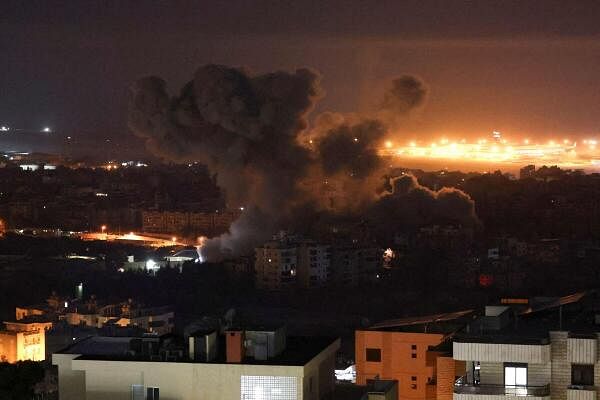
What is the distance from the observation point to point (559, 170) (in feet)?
188

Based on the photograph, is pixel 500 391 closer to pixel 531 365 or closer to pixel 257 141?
pixel 531 365

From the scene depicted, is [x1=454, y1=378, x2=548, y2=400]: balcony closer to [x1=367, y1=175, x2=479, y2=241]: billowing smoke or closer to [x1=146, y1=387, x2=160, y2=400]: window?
[x1=146, y1=387, x2=160, y2=400]: window

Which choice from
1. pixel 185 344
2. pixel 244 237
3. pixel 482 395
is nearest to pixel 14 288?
pixel 244 237

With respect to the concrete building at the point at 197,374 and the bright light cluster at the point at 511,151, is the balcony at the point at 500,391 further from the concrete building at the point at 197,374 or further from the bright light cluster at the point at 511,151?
the bright light cluster at the point at 511,151

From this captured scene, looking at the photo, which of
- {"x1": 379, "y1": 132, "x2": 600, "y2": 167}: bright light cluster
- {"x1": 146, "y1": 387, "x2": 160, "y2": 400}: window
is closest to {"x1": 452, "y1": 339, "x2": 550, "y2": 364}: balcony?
{"x1": 146, "y1": 387, "x2": 160, "y2": 400}: window

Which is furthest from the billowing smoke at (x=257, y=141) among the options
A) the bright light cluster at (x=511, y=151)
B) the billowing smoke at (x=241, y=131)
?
the bright light cluster at (x=511, y=151)

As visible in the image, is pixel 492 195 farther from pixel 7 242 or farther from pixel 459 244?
pixel 7 242

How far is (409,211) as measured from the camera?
42.8 m

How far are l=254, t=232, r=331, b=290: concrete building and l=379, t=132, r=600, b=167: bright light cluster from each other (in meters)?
12.9

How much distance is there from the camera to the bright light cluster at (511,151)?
173 ft

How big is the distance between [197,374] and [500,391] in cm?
230

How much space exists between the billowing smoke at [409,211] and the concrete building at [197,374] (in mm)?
32260

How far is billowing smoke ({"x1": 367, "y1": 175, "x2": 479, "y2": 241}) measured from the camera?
42531 mm

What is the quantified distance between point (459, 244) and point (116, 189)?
85.1 feet
